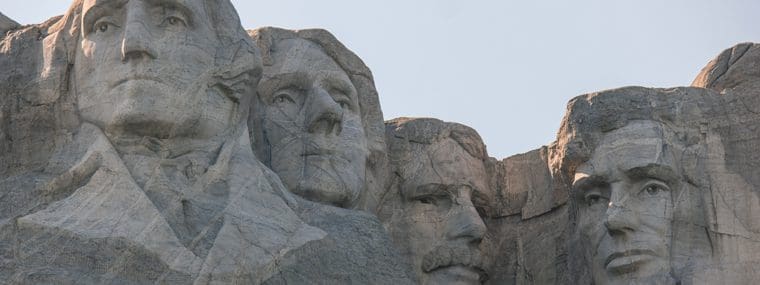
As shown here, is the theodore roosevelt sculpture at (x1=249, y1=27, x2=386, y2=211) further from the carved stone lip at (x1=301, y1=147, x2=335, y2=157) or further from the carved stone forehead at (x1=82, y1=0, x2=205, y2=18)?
the carved stone forehead at (x1=82, y1=0, x2=205, y2=18)

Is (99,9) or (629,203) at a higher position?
(99,9)

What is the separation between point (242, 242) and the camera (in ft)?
43.7

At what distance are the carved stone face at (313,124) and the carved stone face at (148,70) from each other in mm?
1153

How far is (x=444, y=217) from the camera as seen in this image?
16.4 m

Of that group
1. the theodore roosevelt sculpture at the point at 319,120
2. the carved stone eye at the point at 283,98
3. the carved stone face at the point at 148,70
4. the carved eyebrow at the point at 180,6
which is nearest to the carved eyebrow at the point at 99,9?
the carved stone face at the point at 148,70

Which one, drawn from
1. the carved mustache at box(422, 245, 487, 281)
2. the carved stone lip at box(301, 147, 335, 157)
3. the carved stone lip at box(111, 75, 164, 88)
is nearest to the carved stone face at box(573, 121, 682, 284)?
the carved mustache at box(422, 245, 487, 281)

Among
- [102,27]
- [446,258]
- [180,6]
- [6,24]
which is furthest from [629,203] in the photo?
[6,24]

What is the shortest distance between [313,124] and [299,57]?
670mm

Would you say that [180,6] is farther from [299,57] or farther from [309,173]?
[299,57]

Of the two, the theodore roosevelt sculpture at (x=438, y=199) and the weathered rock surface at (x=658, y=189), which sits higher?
the weathered rock surface at (x=658, y=189)

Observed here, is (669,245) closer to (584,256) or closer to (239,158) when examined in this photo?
(584,256)

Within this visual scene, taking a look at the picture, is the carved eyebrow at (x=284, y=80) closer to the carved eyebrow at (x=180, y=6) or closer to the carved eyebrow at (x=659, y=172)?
the carved eyebrow at (x=180, y=6)

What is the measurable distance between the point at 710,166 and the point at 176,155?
4056mm

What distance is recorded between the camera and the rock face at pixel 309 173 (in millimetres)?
13227
